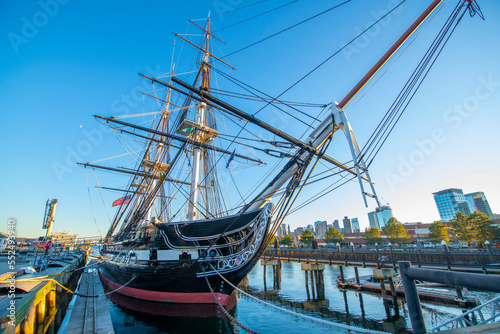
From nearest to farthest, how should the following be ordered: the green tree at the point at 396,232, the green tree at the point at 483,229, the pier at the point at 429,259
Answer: the pier at the point at 429,259 → the green tree at the point at 483,229 → the green tree at the point at 396,232

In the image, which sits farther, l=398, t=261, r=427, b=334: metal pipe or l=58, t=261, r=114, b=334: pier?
l=58, t=261, r=114, b=334: pier

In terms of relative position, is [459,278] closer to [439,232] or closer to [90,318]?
[90,318]

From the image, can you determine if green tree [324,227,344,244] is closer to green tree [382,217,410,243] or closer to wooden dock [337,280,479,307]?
green tree [382,217,410,243]

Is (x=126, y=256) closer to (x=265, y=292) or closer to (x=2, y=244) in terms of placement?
(x=265, y=292)

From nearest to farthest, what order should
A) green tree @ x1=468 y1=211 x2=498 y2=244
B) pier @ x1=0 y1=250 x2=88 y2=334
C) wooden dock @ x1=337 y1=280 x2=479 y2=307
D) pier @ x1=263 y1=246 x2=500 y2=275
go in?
pier @ x1=0 y1=250 x2=88 y2=334
wooden dock @ x1=337 y1=280 x2=479 y2=307
pier @ x1=263 y1=246 x2=500 y2=275
green tree @ x1=468 y1=211 x2=498 y2=244

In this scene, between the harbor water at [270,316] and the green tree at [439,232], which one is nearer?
the harbor water at [270,316]

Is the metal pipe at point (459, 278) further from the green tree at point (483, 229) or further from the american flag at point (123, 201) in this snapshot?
the green tree at point (483, 229)

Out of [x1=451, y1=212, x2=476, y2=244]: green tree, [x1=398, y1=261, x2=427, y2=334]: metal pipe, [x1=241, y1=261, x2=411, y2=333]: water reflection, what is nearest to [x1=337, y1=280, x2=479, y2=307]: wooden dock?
[x1=241, y1=261, x2=411, y2=333]: water reflection

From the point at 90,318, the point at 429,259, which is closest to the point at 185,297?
the point at 90,318

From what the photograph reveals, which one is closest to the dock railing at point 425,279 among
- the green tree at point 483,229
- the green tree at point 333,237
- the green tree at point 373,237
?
the green tree at point 483,229

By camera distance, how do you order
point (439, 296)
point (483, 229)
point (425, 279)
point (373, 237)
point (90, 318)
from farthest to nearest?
point (373, 237)
point (483, 229)
point (439, 296)
point (90, 318)
point (425, 279)

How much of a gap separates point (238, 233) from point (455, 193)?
609ft

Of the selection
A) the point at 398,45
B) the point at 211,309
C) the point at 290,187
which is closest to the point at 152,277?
the point at 211,309

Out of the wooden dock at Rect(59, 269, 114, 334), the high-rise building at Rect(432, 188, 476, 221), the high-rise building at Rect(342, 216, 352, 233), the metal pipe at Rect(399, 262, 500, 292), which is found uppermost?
the high-rise building at Rect(432, 188, 476, 221)
